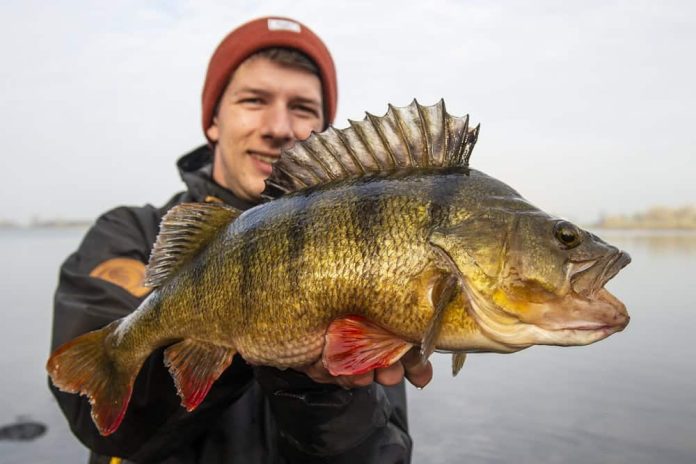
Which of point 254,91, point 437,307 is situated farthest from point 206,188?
point 437,307

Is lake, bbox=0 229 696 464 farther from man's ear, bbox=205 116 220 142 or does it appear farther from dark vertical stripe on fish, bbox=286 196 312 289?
dark vertical stripe on fish, bbox=286 196 312 289

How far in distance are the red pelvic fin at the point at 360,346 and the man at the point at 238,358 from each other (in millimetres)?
165

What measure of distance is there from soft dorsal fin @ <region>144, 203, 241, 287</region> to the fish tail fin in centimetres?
34

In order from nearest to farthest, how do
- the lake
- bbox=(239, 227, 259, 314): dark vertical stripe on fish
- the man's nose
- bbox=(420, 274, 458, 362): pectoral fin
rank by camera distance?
bbox=(420, 274, 458, 362): pectoral fin, bbox=(239, 227, 259, 314): dark vertical stripe on fish, the man's nose, the lake

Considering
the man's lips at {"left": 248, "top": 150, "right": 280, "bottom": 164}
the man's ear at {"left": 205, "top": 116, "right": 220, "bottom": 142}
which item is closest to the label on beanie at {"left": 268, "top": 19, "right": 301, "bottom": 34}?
the man's ear at {"left": 205, "top": 116, "right": 220, "bottom": 142}

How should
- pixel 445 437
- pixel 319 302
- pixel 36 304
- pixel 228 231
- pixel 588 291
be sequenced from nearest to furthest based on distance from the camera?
pixel 588 291
pixel 319 302
pixel 228 231
pixel 445 437
pixel 36 304

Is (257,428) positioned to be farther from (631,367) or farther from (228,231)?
(631,367)

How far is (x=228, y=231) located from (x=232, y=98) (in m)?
1.93

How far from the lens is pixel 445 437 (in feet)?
17.5

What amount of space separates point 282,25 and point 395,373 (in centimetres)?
281

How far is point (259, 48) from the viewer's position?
12.6 feet

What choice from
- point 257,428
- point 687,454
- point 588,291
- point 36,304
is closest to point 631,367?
point 687,454

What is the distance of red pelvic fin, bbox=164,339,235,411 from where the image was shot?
2037mm

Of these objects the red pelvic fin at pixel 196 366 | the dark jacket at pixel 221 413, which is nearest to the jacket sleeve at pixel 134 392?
the dark jacket at pixel 221 413
